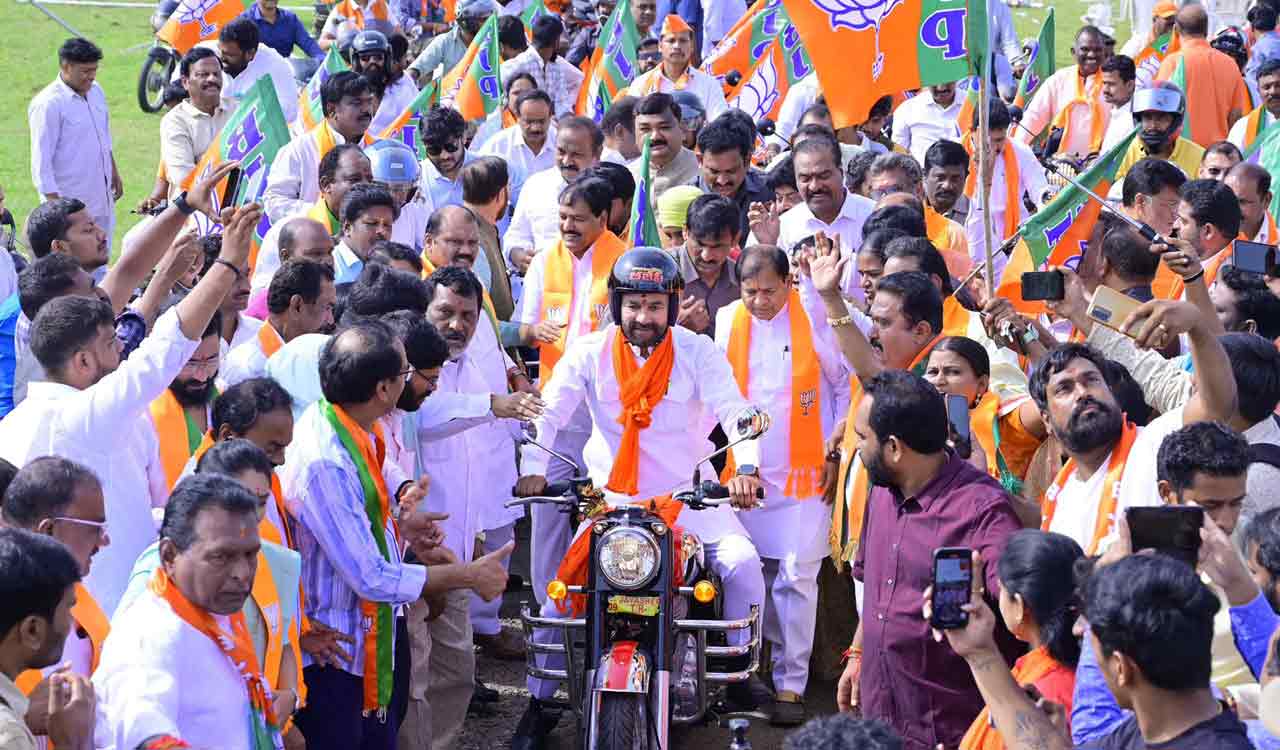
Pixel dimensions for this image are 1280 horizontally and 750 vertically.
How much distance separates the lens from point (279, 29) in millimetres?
17609

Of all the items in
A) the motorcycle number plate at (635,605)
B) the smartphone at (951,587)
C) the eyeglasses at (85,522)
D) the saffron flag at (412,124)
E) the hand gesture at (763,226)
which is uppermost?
the saffron flag at (412,124)

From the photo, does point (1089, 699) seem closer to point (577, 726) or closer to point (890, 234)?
point (577, 726)

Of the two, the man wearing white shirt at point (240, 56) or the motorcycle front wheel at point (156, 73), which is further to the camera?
the motorcycle front wheel at point (156, 73)

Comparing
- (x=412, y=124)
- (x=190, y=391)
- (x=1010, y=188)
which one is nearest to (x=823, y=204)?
(x=1010, y=188)

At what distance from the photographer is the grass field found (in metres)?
19.8

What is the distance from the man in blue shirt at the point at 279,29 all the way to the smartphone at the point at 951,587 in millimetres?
14389

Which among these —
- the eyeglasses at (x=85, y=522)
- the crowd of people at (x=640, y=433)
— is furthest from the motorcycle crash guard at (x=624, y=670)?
the eyeglasses at (x=85, y=522)

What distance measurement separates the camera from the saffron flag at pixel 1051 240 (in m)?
8.14

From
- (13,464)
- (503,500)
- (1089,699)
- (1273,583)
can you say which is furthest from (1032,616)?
(503,500)

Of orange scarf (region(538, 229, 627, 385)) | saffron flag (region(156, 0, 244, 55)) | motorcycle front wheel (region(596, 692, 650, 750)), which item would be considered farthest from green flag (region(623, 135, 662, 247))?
saffron flag (region(156, 0, 244, 55))

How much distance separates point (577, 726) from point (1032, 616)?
3.14m

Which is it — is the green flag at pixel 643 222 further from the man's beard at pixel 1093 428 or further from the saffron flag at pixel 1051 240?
the man's beard at pixel 1093 428

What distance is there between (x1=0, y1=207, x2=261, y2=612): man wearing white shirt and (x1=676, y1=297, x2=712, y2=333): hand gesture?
2998 mm

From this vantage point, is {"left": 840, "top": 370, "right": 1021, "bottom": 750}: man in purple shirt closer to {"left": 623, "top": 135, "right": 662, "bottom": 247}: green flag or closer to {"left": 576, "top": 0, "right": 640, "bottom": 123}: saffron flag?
{"left": 623, "top": 135, "right": 662, "bottom": 247}: green flag
